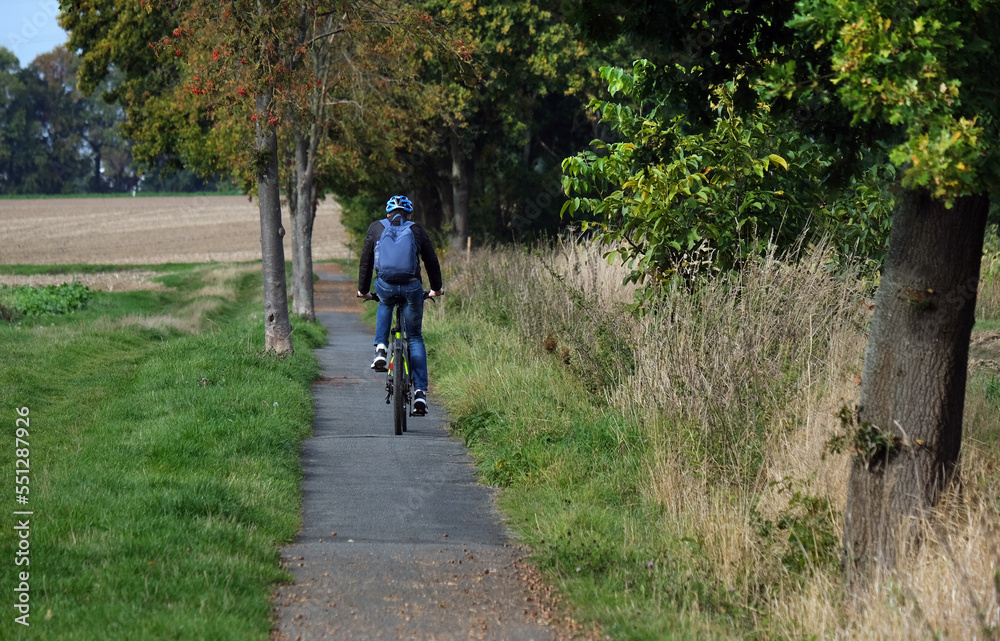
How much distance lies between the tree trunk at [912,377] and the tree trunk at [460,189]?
28911mm

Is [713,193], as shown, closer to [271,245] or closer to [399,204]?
[399,204]

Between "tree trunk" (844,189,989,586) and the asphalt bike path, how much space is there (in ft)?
5.53

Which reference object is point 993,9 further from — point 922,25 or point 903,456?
point 903,456

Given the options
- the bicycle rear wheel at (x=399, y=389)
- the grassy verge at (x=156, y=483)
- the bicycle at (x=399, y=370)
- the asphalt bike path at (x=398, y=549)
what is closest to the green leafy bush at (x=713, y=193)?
the bicycle at (x=399, y=370)

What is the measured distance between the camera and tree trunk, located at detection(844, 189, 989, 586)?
17.0 feet

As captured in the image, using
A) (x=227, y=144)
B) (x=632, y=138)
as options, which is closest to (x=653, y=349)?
(x=632, y=138)

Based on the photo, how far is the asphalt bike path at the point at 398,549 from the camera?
17.6 feet

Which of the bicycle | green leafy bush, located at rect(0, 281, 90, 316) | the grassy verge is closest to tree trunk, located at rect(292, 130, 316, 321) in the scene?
green leafy bush, located at rect(0, 281, 90, 316)

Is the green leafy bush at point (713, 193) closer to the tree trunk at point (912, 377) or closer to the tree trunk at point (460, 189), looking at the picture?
the tree trunk at point (912, 377)

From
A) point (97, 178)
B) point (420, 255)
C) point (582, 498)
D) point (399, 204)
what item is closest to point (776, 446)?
point (582, 498)

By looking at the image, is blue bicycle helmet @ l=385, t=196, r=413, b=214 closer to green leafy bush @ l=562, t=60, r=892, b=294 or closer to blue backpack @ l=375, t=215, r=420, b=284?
blue backpack @ l=375, t=215, r=420, b=284

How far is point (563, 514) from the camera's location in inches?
277

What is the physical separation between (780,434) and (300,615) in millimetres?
3318

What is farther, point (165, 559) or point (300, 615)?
point (165, 559)
